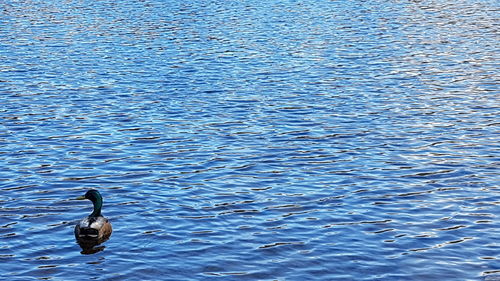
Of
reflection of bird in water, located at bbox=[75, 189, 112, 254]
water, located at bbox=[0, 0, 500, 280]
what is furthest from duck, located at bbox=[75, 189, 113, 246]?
water, located at bbox=[0, 0, 500, 280]

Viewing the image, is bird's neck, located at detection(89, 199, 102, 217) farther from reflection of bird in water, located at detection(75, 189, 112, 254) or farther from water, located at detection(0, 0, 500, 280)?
water, located at detection(0, 0, 500, 280)

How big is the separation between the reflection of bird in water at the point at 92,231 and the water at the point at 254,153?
0.91 ft

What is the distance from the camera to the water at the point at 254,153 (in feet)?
72.9

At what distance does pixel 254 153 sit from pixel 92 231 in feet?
33.3

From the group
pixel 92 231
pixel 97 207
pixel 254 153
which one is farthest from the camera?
pixel 254 153

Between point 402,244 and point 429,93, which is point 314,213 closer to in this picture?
point 402,244

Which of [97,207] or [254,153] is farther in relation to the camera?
Answer: [254,153]

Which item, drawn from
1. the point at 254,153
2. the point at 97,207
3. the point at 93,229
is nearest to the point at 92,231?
the point at 93,229

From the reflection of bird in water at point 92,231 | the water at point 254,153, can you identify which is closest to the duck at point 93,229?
the reflection of bird in water at point 92,231

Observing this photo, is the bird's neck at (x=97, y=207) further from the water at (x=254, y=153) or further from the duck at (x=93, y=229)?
the water at (x=254, y=153)

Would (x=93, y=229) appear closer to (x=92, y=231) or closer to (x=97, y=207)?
(x=92, y=231)

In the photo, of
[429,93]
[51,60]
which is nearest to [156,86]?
[51,60]

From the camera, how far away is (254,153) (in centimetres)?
3186

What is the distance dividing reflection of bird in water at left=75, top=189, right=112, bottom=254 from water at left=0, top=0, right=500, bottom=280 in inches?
10.9
